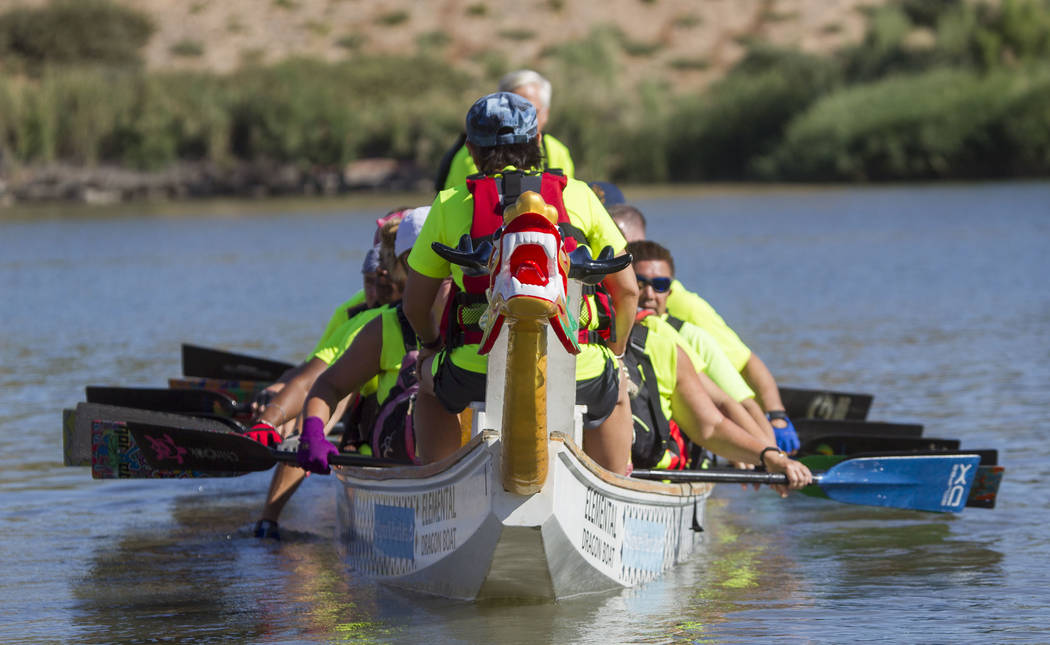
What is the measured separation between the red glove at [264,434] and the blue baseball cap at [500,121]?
2638mm

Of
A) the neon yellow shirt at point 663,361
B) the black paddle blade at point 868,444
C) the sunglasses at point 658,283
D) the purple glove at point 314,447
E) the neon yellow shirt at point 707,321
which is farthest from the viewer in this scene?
the neon yellow shirt at point 707,321

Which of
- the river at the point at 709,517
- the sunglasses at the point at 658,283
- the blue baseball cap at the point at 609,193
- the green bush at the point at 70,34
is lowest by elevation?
the river at the point at 709,517

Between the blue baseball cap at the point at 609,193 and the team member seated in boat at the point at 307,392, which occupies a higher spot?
the blue baseball cap at the point at 609,193

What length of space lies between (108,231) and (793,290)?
75.5ft

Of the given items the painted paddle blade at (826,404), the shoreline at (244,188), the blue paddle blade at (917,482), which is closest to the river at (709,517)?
the blue paddle blade at (917,482)

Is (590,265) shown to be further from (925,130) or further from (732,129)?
(732,129)

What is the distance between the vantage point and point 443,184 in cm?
891

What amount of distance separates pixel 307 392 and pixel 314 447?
127 cm

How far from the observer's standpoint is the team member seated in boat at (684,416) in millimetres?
7355

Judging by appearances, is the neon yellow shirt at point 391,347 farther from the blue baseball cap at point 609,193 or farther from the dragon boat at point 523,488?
the blue baseball cap at point 609,193

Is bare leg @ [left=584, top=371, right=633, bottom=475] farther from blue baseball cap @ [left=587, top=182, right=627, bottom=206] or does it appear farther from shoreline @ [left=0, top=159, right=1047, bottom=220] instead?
shoreline @ [left=0, top=159, right=1047, bottom=220]

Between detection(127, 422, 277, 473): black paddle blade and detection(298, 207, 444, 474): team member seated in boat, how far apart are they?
580 mm

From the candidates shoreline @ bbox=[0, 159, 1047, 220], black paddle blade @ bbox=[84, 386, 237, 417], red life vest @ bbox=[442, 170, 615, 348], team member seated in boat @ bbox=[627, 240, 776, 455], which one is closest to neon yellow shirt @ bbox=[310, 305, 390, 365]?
black paddle blade @ bbox=[84, 386, 237, 417]

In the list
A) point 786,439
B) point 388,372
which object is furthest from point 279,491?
point 786,439
